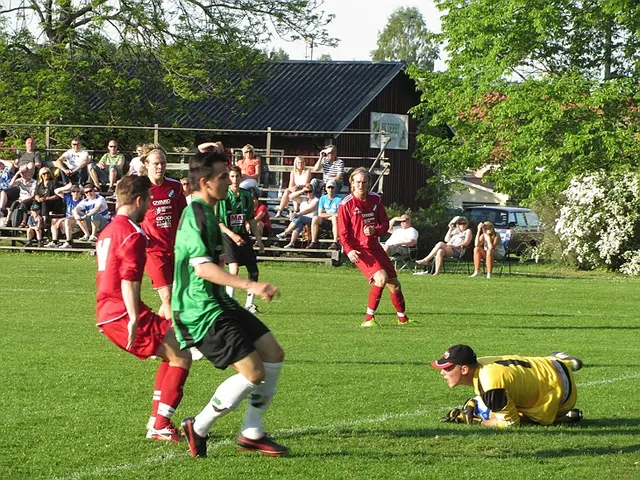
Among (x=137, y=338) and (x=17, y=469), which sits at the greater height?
(x=137, y=338)

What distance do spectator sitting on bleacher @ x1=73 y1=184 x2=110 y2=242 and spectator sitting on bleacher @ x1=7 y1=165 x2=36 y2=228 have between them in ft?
5.85

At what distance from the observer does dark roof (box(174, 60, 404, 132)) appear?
151ft

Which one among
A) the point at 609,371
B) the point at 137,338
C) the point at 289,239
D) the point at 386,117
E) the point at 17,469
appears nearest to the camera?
the point at 17,469

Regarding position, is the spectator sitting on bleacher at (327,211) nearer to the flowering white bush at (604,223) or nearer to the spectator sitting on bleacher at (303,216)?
the spectator sitting on bleacher at (303,216)

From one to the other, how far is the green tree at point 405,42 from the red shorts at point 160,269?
8043cm

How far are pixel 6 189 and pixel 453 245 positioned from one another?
1222cm

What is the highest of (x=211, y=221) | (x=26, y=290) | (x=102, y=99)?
(x=102, y=99)

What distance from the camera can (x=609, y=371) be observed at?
1141 centimetres

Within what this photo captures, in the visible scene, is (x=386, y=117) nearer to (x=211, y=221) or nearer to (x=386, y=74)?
(x=386, y=74)

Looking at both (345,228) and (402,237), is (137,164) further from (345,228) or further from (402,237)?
(402,237)

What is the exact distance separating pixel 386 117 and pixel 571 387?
41.8m

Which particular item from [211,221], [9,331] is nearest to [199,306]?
[211,221]

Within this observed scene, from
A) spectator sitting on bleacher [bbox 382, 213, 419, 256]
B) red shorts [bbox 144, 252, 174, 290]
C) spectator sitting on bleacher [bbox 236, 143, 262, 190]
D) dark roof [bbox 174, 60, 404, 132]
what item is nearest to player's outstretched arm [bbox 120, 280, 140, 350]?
red shorts [bbox 144, 252, 174, 290]

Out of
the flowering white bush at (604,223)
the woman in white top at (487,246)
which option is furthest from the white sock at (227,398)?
the flowering white bush at (604,223)
